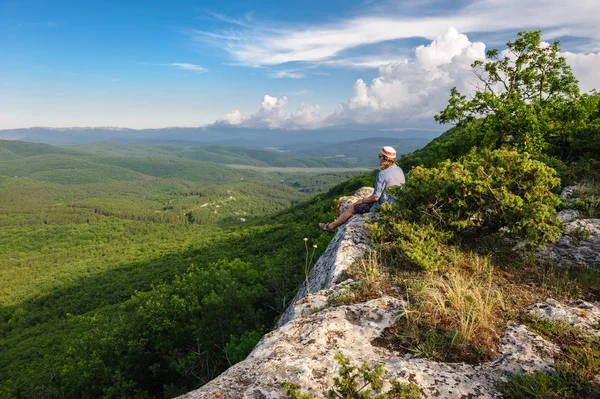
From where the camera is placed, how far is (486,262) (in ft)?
20.5

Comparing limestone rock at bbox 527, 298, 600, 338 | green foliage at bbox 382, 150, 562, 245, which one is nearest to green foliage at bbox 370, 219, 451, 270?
green foliage at bbox 382, 150, 562, 245

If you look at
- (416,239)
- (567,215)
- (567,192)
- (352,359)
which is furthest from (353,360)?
(567,192)

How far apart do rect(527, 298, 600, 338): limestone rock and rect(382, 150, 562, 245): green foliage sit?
1.24m

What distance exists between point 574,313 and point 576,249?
9.81 feet

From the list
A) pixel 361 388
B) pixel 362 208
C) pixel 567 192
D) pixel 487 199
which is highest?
pixel 487 199

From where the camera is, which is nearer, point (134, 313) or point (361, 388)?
point (361, 388)

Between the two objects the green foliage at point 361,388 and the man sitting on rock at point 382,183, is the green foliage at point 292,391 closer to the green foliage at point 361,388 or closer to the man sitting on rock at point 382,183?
the green foliage at point 361,388

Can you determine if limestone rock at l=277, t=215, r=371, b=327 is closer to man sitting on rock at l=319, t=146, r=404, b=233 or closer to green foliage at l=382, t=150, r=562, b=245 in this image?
green foliage at l=382, t=150, r=562, b=245

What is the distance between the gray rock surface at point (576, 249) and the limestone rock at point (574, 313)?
5.47 feet

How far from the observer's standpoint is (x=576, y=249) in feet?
22.1

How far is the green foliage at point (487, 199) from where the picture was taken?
5.84 m

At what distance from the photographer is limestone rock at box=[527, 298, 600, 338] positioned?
14.0 feet

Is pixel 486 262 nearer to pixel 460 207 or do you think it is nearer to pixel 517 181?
pixel 460 207

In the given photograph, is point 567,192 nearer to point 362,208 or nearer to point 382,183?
point 382,183
